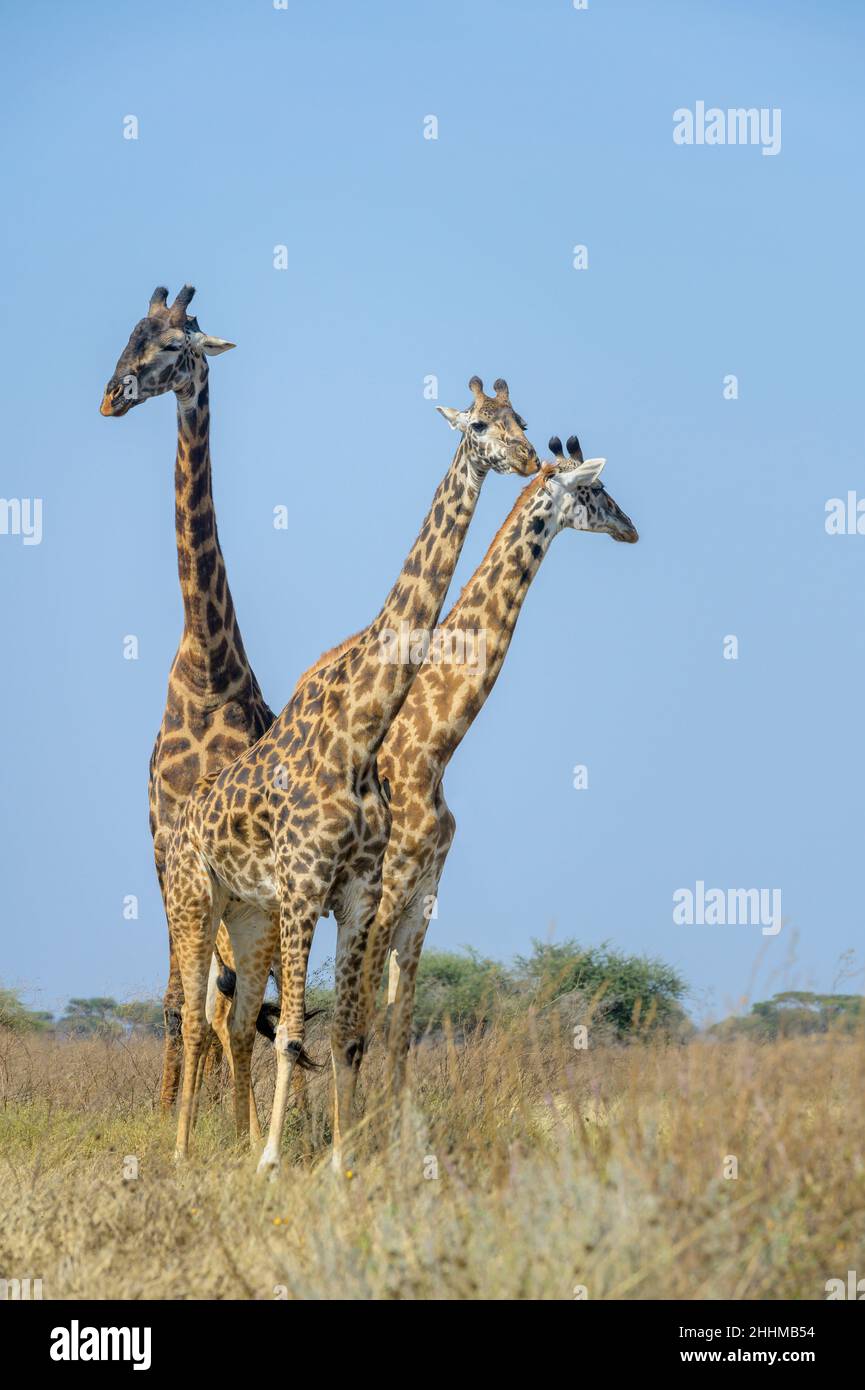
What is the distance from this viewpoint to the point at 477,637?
11406 millimetres

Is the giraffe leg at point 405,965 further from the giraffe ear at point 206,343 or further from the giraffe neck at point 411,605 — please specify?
the giraffe ear at point 206,343

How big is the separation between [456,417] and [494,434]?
1.18ft

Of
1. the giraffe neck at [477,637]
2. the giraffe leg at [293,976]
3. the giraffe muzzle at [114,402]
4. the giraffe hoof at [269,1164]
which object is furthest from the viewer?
the giraffe muzzle at [114,402]

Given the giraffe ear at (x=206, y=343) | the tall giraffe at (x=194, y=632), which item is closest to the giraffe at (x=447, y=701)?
the tall giraffe at (x=194, y=632)

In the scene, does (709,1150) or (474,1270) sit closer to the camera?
(474,1270)

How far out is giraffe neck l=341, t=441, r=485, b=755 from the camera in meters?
10.1

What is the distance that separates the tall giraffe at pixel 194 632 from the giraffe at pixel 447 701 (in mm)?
1317

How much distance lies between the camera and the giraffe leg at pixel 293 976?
9.53 metres

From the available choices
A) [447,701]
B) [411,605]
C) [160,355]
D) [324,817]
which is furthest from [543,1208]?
[160,355]

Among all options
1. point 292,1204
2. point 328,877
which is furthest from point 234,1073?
point 292,1204

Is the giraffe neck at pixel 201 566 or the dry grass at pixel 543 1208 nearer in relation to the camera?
the dry grass at pixel 543 1208

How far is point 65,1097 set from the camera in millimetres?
13703
